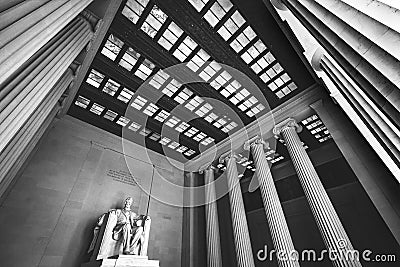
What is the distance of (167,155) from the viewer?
540 inches

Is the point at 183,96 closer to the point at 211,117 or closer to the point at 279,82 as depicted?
the point at 211,117

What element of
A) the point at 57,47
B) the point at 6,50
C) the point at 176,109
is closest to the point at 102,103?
the point at 176,109

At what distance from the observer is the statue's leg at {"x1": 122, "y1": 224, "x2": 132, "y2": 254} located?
22.5 feet

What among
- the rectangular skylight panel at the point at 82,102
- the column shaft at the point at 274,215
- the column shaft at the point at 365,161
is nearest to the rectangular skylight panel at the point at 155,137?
the rectangular skylight panel at the point at 82,102

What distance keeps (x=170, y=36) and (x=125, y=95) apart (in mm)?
4034

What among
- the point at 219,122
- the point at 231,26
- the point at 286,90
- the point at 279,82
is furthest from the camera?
the point at 219,122

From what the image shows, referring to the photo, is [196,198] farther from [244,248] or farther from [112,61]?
[112,61]

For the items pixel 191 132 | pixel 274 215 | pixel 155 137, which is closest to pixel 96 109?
pixel 155 137

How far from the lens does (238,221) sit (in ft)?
29.8

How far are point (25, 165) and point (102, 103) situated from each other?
426 cm

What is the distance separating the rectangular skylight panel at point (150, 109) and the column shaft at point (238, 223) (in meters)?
5.52

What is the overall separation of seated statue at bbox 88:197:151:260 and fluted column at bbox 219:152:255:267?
13.8ft

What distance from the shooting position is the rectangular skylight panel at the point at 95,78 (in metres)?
8.41

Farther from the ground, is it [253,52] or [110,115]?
[253,52]
